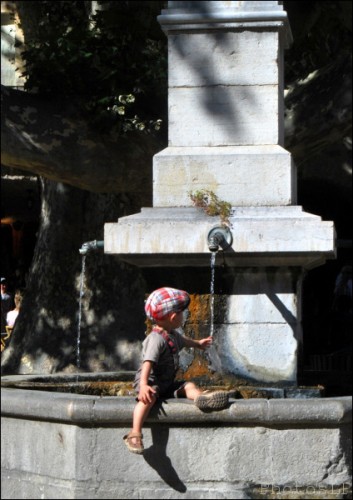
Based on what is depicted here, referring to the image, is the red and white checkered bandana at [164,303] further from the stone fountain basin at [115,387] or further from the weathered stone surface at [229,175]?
the weathered stone surface at [229,175]

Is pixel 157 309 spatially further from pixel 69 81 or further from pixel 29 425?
pixel 69 81

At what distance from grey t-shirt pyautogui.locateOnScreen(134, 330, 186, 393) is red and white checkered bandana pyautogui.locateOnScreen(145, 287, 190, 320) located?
105 millimetres

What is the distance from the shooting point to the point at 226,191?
8.03m

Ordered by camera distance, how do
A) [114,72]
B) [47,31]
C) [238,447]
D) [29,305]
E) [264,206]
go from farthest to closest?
1. [29,305]
2. [47,31]
3. [114,72]
4. [264,206]
5. [238,447]

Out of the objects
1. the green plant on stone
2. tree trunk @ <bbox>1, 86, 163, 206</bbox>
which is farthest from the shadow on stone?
tree trunk @ <bbox>1, 86, 163, 206</bbox>

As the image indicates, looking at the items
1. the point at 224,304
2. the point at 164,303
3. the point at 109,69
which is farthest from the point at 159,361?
the point at 109,69

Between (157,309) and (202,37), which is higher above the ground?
(202,37)

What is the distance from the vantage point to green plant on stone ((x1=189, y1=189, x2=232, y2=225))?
7.81m

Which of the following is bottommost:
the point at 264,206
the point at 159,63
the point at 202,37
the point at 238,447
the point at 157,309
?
the point at 238,447

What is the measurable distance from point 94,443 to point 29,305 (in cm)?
887

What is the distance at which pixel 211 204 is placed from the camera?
311 inches

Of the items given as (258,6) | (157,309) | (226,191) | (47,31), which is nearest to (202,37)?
(258,6)

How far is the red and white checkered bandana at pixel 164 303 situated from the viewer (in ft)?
22.4

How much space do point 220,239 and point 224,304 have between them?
485 mm
